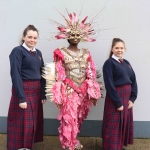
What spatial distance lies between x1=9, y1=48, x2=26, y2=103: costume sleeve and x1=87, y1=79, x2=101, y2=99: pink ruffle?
2.52 ft

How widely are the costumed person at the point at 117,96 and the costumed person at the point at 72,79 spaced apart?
7.9 inches

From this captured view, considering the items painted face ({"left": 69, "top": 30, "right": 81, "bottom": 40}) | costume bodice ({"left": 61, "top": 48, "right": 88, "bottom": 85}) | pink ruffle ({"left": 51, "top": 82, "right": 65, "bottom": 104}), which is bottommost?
pink ruffle ({"left": 51, "top": 82, "right": 65, "bottom": 104})

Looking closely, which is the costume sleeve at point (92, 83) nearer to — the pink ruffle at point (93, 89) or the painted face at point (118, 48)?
the pink ruffle at point (93, 89)

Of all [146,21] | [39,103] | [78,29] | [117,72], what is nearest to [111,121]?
[117,72]

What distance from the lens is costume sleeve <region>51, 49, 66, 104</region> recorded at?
2814 mm

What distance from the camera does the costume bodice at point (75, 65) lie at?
2.91 meters

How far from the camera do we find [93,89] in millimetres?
→ 2975

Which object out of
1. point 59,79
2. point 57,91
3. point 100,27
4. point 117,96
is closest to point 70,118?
point 57,91

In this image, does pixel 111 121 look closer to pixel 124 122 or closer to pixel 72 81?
pixel 124 122

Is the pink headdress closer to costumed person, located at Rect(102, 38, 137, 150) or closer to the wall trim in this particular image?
costumed person, located at Rect(102, 38, 137, 150)

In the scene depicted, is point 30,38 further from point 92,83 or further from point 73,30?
point 92,83

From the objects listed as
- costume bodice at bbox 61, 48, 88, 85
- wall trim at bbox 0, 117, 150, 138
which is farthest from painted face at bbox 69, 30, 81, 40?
wall trim at bbox 0, 117, 150, 138

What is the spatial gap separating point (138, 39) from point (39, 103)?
1669mm

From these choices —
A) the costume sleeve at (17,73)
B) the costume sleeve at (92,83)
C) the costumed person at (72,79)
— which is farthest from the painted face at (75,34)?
the costume sleeve at (17,73)
